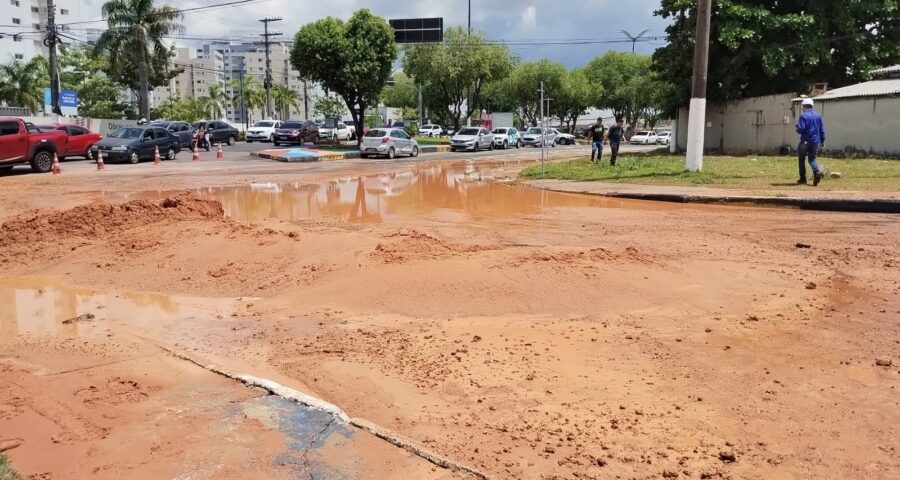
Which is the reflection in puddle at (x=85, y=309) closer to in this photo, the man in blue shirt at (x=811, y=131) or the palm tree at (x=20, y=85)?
the man in blue shirt at (x=811, y=131)

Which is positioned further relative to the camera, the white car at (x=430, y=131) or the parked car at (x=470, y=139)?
the white car at (x=430, y=131)

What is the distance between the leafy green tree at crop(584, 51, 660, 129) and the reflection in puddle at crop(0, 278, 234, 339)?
63.1 metres

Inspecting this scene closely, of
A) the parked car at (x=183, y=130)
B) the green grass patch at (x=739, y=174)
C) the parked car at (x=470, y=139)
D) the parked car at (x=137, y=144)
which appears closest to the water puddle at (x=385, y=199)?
the green grass patch at (x=739, y=174)

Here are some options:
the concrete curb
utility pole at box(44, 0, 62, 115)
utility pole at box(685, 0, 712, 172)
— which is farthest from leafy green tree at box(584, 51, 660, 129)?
the concrete curb

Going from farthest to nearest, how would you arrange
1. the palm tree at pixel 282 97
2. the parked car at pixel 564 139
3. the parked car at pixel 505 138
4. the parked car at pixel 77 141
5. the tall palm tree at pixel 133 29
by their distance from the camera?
the palm tree at pixel 282 97
the parked car at pixel 564 139
the parked car at pixel 505 138
the tall palm tree at pixel 133 29
the parked car at pixel 77 141

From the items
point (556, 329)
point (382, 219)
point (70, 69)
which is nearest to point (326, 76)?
point (382, 219)

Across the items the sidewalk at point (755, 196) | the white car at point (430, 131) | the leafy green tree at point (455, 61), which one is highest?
the leafy green tree at point (455, 61)

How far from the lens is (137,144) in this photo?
26.1 m

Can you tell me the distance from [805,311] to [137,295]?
6690mm

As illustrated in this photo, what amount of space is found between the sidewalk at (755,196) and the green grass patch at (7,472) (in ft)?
41.6

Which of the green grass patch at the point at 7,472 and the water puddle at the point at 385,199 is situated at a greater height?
the water puddle at the point at 385,199

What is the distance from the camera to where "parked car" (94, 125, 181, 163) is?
25484 mm

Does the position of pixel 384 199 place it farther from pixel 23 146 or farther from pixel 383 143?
pixel 383 143

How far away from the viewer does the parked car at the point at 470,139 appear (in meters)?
39.8
